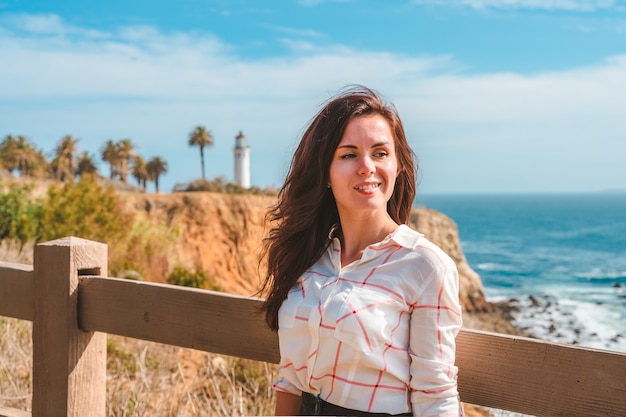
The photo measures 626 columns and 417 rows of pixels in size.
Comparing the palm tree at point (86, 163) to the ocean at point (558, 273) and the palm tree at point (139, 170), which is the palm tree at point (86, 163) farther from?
the ocean at point (558, 273)

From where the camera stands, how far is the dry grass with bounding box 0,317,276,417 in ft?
12.8

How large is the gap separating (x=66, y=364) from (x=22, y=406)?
1.99 meters

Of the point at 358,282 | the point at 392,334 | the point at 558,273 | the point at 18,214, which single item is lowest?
the point at 558,273

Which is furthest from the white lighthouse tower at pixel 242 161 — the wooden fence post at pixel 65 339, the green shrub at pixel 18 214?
the wooden fence post at pixel 65 339

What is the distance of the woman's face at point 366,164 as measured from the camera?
209cm

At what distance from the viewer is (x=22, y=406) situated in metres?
4.17

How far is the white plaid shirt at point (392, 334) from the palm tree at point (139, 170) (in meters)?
39.0

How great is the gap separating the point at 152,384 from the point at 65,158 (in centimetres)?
3801

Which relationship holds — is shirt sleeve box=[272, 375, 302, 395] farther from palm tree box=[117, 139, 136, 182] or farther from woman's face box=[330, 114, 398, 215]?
palm tree box=[117, 139, 136, 182]

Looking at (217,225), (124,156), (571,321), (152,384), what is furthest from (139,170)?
(152,384)

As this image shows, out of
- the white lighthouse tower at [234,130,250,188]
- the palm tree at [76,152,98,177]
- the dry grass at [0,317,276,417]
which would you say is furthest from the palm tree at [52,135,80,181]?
the dry grass at [0,317,276,417]

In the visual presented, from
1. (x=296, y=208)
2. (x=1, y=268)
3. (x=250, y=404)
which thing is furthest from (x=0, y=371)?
(x=296, y=208)

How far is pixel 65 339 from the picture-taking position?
2.51m

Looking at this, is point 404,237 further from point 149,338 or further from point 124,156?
point 124,156
